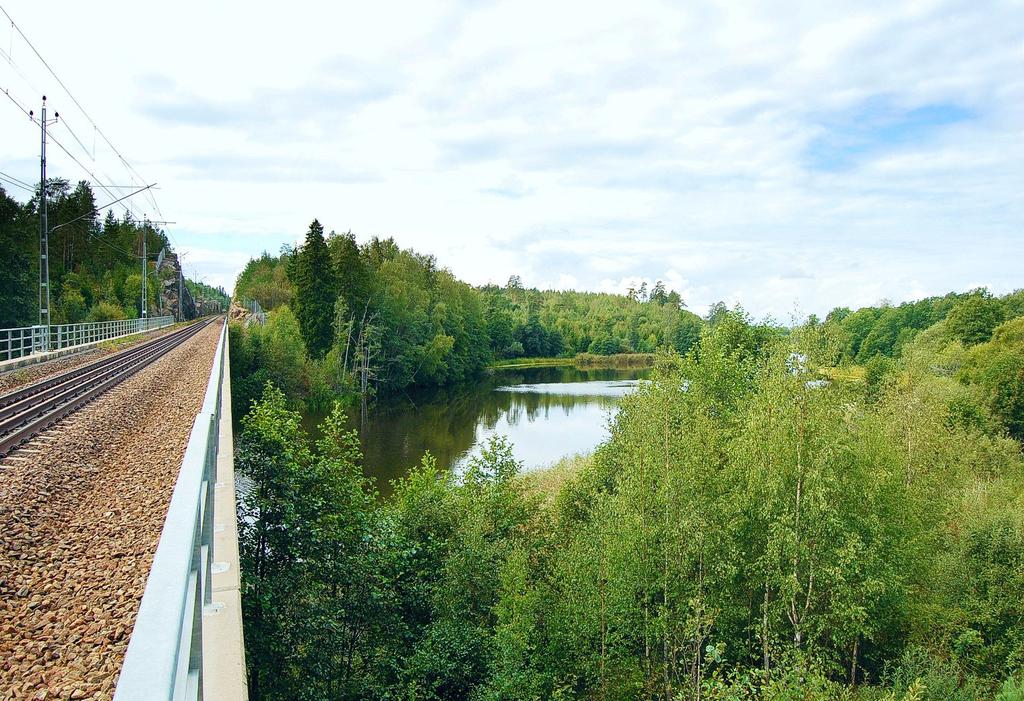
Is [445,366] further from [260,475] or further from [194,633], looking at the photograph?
[194,633]

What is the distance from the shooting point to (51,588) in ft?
16.5

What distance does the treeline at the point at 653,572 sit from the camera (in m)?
13.6

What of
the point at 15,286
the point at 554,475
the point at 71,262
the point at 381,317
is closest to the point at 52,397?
the point at 554,475

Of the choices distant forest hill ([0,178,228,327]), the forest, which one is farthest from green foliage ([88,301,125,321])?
the forest

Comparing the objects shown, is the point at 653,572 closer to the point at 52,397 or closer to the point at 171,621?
the point at 52,397

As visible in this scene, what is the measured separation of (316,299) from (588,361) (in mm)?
59352

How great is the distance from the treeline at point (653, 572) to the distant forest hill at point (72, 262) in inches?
554

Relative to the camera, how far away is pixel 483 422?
46.5m

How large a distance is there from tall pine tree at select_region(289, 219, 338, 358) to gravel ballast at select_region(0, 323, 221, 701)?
150 ft

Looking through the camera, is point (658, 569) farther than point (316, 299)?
No

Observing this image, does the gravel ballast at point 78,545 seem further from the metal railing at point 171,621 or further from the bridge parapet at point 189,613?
the metal railing at point 171,621

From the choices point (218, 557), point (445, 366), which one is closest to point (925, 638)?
point (218, 557)

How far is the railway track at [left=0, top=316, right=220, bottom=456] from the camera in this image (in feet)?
34.7

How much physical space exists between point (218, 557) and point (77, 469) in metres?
4.48
